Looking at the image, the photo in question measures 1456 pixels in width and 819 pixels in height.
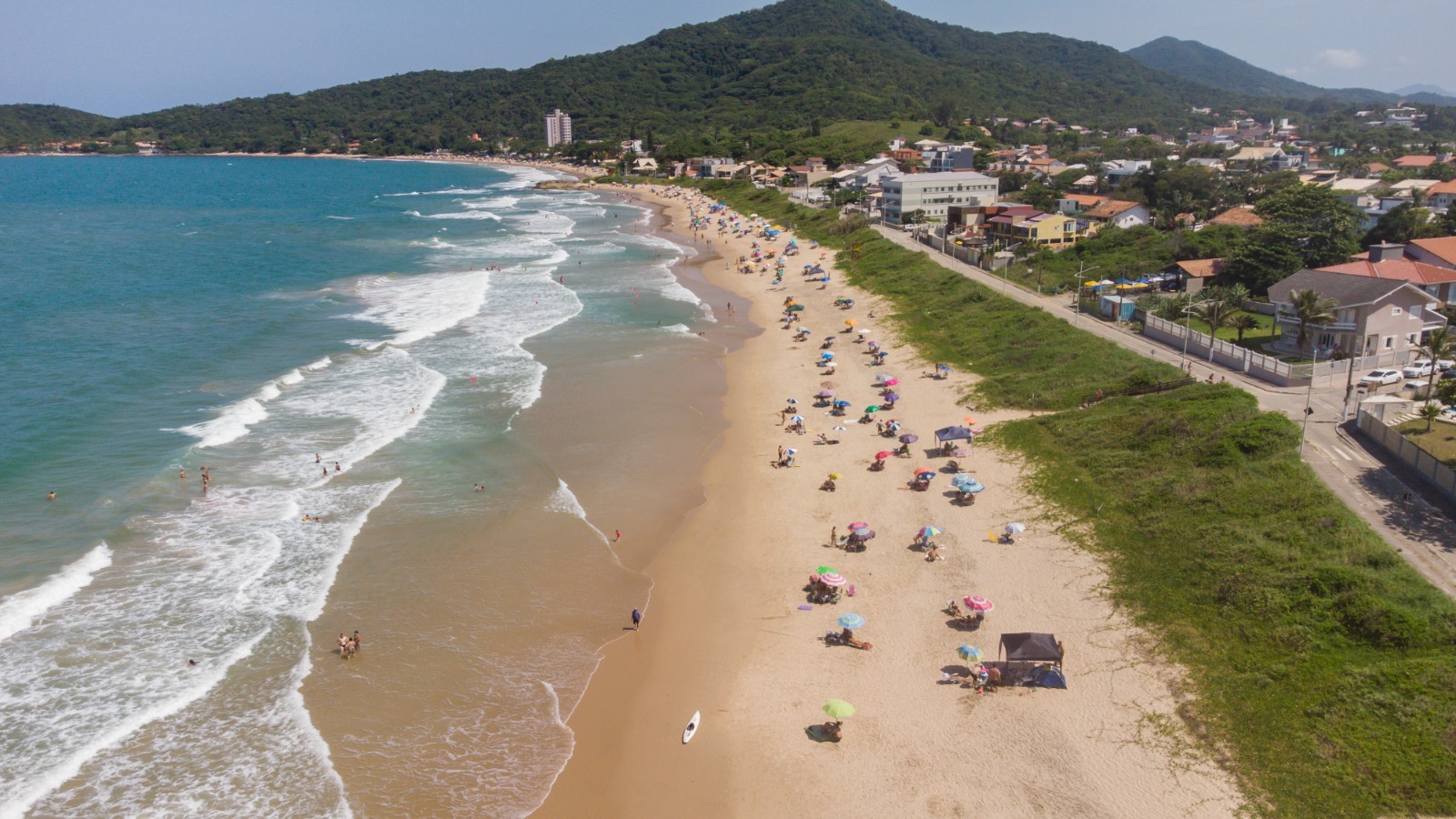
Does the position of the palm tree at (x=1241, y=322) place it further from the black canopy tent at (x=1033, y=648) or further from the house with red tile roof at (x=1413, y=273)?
the black canopy tent at (x=1033, y=648)

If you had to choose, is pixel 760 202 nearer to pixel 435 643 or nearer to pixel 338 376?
pixel 338 376

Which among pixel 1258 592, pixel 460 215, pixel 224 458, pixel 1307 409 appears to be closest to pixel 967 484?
pixel 1258 592

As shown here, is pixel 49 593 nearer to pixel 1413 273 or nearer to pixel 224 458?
pixel 224 458

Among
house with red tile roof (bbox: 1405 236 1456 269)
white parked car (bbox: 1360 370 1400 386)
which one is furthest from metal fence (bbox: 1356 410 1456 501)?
house with red tile roof (bbox: 1405 236 1456 269)

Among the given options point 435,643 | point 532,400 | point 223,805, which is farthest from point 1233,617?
point 532,400

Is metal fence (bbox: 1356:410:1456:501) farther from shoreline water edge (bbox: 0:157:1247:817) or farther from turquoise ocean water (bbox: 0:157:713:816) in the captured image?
turquoise ocean water (bbox: 0:157:713:816)

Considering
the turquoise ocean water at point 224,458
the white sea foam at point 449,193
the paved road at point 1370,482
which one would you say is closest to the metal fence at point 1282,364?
the paved road at point 1370,482
